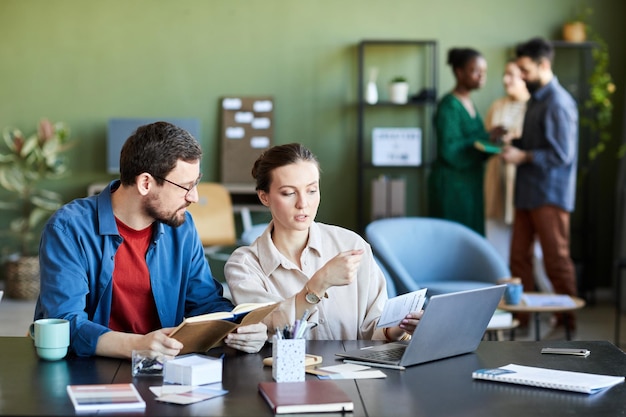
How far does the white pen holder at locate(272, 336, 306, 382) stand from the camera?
2141mm

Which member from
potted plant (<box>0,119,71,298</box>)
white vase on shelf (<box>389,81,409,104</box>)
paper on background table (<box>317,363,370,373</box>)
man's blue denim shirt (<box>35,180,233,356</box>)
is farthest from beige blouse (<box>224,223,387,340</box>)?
potted plant (<box>0,119,71,298</box>)

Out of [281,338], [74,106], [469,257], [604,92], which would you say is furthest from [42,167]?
[281,338]

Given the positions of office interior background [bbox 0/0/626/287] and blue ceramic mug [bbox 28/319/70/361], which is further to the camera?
office interior background [bbox 0/0/626/287]

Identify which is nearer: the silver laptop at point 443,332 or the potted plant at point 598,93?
the silver laptop at point 443,332

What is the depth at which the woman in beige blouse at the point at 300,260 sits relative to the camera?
2680 mm

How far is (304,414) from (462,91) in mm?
4635

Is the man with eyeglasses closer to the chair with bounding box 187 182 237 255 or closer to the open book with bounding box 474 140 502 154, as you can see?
the open book with bounding box 474 140 502 154

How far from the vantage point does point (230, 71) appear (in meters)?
7.50

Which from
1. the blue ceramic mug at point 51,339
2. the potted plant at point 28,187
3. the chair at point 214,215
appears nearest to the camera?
the blue ceramic mug at point 51,339

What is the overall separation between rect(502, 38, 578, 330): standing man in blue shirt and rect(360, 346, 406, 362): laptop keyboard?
12.3 ft

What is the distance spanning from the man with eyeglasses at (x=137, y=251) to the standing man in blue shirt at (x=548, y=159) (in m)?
3.58

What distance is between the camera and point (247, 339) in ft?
7.97

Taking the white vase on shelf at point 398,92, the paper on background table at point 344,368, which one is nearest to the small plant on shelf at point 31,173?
the white vase on shelf at point 398,92

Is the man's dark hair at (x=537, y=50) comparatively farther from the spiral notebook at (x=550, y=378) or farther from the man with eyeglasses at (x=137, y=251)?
the spiral notebook at (x=550, y=378)
